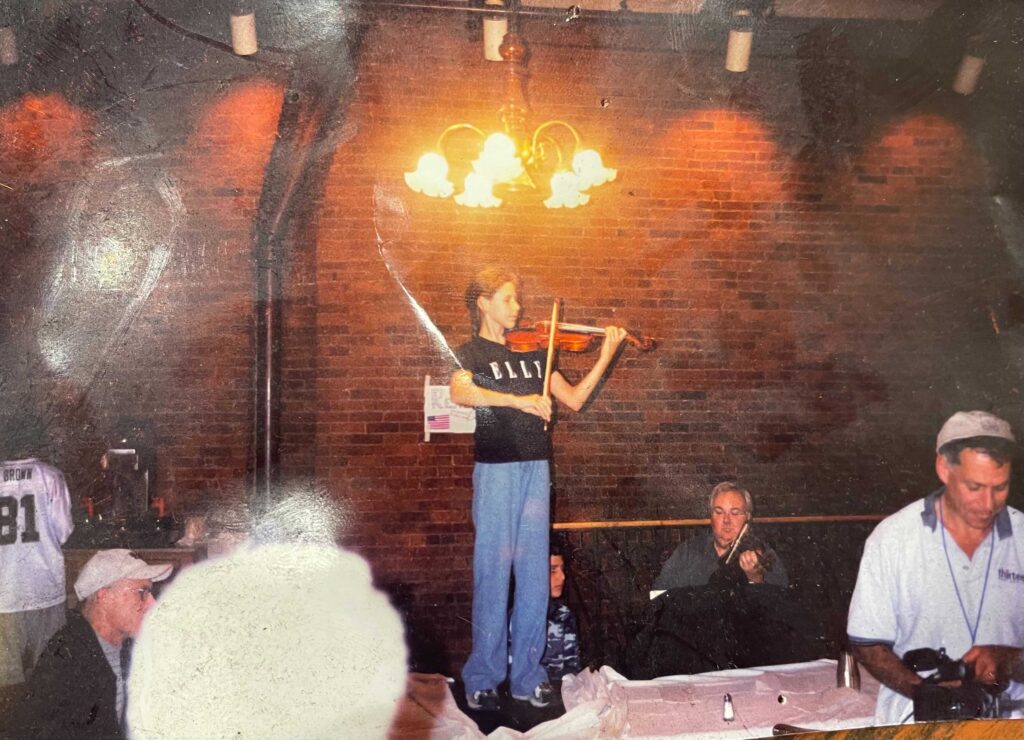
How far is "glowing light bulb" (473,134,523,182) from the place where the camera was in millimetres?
2980

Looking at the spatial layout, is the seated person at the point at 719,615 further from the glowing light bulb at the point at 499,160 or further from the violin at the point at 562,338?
the glowing light bulb at the point at 499,160

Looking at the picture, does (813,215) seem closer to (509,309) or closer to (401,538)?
(509,309)

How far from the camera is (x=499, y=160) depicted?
2994 mm

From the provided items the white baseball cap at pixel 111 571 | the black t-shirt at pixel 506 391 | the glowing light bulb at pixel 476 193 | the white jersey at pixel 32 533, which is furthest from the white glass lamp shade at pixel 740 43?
the white jersey at pixel 32 533

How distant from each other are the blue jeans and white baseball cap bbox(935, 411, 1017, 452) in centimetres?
183

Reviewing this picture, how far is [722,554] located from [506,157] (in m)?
1.96

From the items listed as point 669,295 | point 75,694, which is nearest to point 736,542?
point 669,295

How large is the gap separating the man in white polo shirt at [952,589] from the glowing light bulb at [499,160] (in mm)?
2261

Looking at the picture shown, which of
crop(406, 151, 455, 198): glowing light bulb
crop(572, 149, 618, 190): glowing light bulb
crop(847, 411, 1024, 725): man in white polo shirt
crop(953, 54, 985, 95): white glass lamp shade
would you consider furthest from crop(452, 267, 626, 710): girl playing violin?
crop(953, 54, 985, 95): white glass lamp shade

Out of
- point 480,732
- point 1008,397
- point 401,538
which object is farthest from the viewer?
point 1008,397

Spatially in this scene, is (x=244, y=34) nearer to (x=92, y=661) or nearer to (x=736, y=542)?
(x=92, y=661)

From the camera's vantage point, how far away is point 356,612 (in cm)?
285

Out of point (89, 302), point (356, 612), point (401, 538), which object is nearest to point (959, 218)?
point (401, 538)

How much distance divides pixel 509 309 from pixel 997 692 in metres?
2.49
